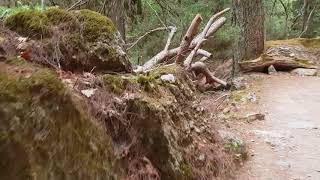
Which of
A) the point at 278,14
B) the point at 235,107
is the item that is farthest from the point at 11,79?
the point at 278,14

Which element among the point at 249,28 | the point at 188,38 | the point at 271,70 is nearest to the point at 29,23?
the point at 188,38

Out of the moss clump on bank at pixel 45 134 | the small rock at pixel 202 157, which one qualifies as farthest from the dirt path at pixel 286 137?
the moss clump on bank at pixel 45 134

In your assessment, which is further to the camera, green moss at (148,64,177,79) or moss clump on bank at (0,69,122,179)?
green moss at (148,64,177,79)

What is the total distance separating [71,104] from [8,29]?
144 cm

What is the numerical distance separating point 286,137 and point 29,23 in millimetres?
4000

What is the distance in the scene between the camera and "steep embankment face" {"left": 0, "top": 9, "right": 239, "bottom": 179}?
278 cm

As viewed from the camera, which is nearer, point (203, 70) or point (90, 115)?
point (90, 115)

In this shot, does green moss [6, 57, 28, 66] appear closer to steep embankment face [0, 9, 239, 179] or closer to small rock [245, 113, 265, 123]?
steep embankment face [0, 9, 239, 179]

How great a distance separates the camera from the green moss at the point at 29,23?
4070mm

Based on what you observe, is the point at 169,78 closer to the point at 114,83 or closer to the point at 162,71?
the point at 162,71

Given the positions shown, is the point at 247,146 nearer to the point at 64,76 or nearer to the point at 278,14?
the point at 64,76

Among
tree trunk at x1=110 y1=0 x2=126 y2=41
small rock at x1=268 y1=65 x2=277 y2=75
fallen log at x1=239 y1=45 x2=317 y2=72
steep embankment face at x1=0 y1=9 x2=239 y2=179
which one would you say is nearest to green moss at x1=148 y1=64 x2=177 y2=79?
steep embankment face at x1=0 y1=9 x2=239 y2=179

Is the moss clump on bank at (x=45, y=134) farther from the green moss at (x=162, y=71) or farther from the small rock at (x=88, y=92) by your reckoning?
the green moss at (x=162, y=71)

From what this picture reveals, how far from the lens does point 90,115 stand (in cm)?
335
